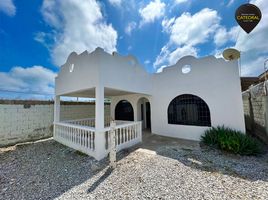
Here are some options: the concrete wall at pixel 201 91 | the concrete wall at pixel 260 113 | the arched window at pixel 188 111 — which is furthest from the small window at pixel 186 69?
the concrete wall at pixel 260 113

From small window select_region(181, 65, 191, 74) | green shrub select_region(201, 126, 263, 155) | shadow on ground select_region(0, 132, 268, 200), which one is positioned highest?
small window select_region(181, 65, 191, 74)

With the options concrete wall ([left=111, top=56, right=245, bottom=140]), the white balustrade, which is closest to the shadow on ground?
the white balustrade

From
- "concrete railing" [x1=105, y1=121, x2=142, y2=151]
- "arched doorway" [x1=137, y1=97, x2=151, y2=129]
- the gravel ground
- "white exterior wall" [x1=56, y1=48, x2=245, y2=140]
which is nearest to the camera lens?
the gravel ground

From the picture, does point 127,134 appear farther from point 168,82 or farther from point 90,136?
point 168,82

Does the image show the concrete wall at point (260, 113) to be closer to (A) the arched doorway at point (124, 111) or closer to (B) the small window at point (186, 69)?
(B) the small window at point (186, 69)

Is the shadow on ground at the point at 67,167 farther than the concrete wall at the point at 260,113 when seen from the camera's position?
No

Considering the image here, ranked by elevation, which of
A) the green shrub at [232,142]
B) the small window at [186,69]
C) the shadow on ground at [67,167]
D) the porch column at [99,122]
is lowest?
the shadow on ground at [67,167]

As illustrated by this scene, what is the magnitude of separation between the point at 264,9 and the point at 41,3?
28.2 ft

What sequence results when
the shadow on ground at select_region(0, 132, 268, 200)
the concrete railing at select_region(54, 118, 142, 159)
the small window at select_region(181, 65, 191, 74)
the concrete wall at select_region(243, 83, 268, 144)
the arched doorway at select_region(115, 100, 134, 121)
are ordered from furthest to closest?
the arched doorway at select_region(115, 100, 134, 121) < the small window at select_region(181, 65, 191, 74) < the concrete wall at select_region(243, 83, 268, 144) < the concrete railing at select_region(54, 118, 142, 159) < the shadow on ground at select_region(0, 132, 268, 200)

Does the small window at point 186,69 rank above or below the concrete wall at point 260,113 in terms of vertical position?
above

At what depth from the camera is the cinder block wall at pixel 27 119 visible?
20.7 feet

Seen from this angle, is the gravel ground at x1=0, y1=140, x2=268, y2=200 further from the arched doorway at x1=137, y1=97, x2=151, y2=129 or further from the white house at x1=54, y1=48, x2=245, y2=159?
the arched doorway at x1=137, y1=97, x2=151, y2=129

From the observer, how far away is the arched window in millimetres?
6762

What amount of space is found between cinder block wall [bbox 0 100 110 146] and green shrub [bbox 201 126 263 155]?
28.9 feet
